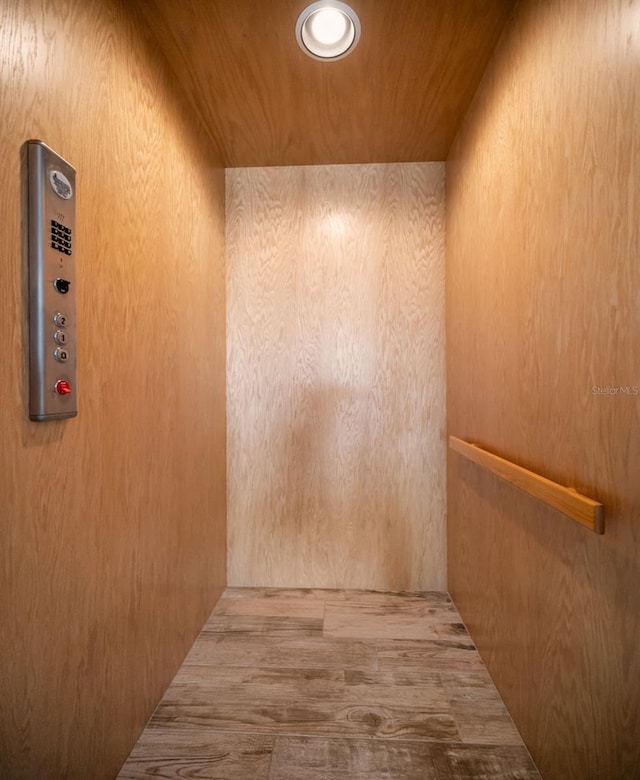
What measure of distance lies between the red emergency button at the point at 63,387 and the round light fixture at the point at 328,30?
1446mm

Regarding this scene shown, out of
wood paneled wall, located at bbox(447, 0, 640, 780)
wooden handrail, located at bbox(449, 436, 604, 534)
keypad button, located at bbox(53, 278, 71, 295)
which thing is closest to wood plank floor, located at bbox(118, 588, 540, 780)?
wood paneled wall, located at bbox(447, 0, 640, 780)

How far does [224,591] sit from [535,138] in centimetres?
248

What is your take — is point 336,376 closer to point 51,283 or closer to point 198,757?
point 51,283

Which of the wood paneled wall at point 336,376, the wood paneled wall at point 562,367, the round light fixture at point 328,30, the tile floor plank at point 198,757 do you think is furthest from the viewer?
the wood paneled wall at point 336,376

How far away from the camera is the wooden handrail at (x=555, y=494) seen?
0.86 m

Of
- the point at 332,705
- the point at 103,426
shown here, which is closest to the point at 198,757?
the point at 332,705

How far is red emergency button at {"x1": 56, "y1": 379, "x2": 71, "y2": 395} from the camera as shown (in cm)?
93

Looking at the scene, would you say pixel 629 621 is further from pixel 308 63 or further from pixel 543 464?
pixel 308 63

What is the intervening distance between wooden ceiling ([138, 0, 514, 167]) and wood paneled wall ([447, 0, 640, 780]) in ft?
0.61

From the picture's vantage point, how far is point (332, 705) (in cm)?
148

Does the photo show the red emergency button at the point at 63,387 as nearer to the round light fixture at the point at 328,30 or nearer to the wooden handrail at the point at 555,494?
the wooden handrail at the point at 555,494

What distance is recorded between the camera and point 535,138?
1213mm

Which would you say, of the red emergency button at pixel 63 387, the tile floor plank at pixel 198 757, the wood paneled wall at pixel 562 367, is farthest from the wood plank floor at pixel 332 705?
the red emergency button at pixel 63 387

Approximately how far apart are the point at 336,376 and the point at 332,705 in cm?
148
